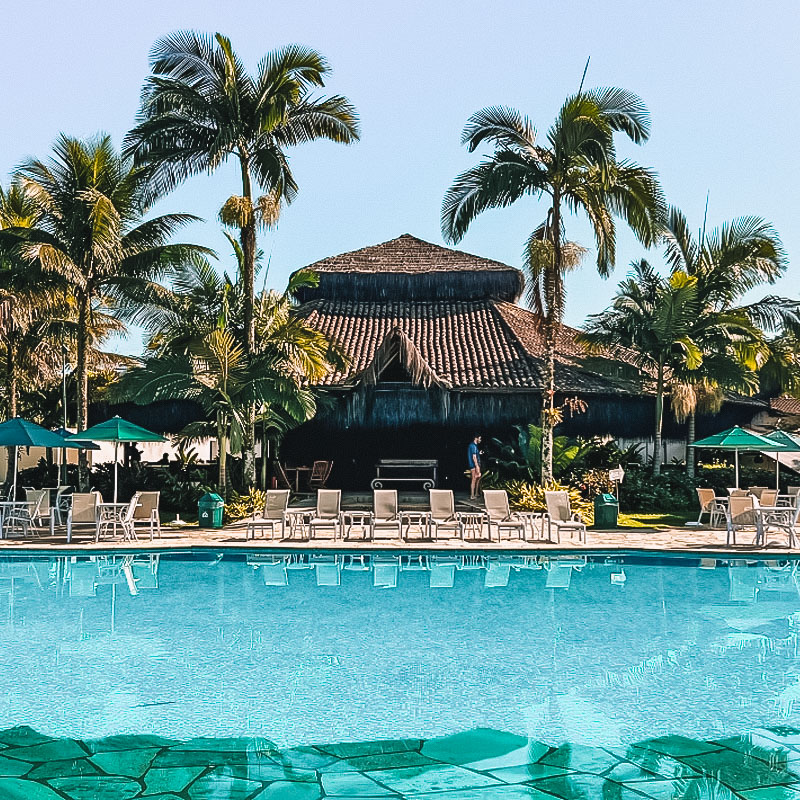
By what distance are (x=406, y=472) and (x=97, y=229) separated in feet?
33.0

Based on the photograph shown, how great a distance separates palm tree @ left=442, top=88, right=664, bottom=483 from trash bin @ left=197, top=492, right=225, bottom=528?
6623 mm

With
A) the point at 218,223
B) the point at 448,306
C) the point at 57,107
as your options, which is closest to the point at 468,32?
the point at 57,107

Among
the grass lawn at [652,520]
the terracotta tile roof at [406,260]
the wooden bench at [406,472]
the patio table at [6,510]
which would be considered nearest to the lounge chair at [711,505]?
the grass lawn at [652,520]

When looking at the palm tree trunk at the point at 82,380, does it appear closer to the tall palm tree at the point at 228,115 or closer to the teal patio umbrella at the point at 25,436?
the teal patio umbrella at the point at 25,436

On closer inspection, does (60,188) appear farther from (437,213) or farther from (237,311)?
(437,213)

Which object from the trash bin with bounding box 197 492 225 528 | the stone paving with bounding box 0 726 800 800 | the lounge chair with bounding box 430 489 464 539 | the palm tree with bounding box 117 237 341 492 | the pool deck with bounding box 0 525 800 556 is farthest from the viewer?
the palm tree with bounding box 117 237 341 492

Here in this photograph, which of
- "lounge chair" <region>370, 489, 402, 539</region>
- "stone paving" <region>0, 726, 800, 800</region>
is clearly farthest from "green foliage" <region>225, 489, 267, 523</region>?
"stone paving" <region>0, 726, 800, 800</region>

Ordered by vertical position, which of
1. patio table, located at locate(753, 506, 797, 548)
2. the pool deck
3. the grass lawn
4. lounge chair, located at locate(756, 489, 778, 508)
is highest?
lounge chair, located at locate(756, 489, 778, 508)

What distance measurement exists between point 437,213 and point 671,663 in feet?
45.9

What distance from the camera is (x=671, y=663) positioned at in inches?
339

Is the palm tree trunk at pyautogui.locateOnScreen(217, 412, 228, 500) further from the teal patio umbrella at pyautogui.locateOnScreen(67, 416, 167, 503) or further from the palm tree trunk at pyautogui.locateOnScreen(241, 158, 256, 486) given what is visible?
the teal patio umbrella at pyautogui.locateOnScreen(67, 416, 167, 503)

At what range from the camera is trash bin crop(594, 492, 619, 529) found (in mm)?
17500

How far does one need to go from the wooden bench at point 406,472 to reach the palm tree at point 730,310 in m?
6.36

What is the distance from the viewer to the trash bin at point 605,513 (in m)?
17.5
